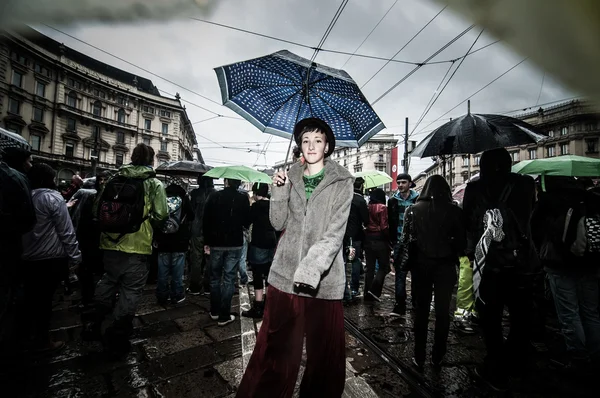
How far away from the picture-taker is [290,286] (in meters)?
1.60

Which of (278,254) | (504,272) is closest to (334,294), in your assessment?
(278,254)

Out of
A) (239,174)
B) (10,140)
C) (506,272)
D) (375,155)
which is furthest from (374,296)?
(375,155)

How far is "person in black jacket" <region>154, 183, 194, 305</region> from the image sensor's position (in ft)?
13.3

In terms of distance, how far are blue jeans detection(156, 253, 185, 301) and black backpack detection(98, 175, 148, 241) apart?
1648 mm

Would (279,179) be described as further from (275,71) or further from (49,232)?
(49,232)

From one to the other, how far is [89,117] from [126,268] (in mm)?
49982

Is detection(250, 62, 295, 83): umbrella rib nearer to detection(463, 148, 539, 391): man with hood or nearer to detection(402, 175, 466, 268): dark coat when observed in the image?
detection(402, 175, 466, 268): dark coat

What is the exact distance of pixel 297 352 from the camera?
157 centimetres

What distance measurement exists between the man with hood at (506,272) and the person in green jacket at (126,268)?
3.45 m

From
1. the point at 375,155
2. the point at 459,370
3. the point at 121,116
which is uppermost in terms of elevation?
the point at 121,116

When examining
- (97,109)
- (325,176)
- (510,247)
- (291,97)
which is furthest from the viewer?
(97,109)

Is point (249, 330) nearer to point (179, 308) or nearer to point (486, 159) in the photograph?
point (179, 308)

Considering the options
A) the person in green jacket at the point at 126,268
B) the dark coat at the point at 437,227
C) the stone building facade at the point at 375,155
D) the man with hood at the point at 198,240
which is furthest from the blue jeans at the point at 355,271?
the stone building facade at the point at 375,155

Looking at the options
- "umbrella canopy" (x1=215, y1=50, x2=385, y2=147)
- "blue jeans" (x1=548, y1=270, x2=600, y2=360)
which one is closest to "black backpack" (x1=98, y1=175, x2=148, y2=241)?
"umbrella canopy" (x1=215, y1=50, x2=385, y2=147)
